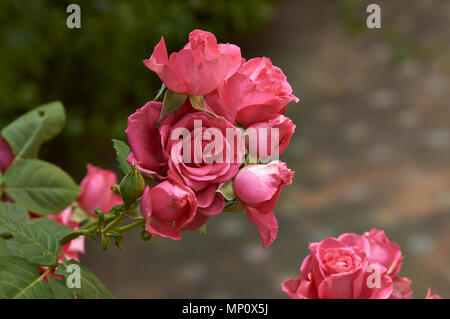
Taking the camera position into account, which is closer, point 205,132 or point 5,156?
point 205,132

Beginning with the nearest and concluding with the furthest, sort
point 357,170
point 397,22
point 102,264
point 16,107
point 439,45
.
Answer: point 16,107 < point 102,264 < point 357,170 < point 439,45 < point 397,22

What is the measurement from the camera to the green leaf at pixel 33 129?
0.42 metres

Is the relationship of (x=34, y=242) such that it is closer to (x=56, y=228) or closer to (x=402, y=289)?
(x=56, y=228)

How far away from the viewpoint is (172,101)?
26 cm

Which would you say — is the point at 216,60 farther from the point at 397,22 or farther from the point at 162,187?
the point at 397,22

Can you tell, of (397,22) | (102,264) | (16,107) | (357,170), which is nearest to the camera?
(16,107)

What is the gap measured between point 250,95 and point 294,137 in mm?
1662

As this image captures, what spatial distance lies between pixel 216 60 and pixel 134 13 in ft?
4.05

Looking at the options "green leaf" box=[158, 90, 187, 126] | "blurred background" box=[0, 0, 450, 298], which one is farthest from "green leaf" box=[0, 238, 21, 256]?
"blurred background" box=[0, 0, 450, 298]

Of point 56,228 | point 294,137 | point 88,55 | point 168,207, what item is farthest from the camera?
point 294,137

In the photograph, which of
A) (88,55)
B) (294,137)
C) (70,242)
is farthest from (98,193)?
(294,137)

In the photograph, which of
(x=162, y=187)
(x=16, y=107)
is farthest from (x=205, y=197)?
(x=16, y=107)

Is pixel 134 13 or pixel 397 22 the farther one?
pixel 397 22
